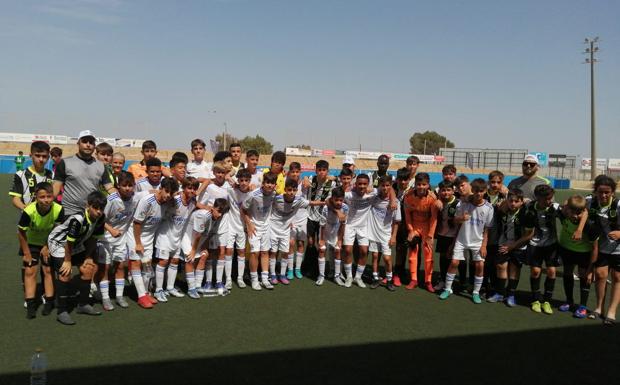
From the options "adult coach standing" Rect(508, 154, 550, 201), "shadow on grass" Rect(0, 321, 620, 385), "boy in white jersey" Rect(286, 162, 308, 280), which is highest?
"adult coach standing" Rect(508, 154, 550, 201)

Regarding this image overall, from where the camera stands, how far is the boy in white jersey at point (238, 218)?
19.3 feet

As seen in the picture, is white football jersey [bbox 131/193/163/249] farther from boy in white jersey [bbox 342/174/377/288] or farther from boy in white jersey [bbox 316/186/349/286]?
boy in white jersey [bbox 342/174/377/288]

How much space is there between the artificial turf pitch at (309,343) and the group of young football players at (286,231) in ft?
1.34

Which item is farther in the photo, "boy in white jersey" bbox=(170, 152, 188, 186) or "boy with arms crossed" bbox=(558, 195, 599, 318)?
"boy in white jersey" bbox=(170, 152, 188, 186)

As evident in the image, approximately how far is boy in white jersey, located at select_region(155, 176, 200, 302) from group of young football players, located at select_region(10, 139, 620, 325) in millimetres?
14

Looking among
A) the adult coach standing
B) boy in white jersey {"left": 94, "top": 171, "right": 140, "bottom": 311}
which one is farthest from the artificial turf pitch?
the adult coach standing

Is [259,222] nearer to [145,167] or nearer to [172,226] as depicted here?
[172,226]

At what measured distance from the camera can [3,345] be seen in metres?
3.81

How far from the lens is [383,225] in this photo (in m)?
6.37

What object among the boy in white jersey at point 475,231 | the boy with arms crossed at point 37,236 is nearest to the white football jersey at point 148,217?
the boy with arms crossed at point 37,236

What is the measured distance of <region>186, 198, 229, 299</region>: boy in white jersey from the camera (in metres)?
5.45

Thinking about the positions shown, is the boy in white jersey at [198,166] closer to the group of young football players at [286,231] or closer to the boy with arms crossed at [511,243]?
the group of young football players at [286,231]

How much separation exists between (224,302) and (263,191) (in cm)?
162

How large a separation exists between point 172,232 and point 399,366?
10.6 ft
